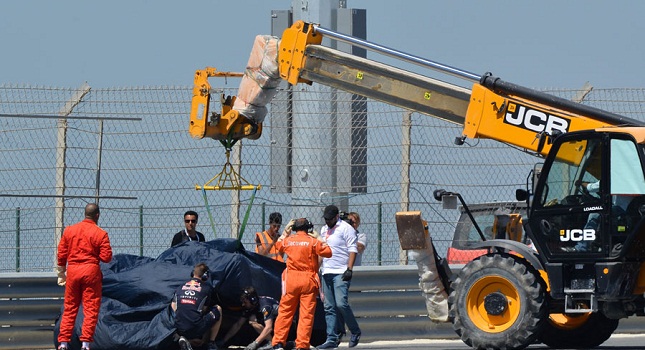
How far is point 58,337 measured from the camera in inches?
546

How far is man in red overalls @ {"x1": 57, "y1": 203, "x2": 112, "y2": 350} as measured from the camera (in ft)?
45.0

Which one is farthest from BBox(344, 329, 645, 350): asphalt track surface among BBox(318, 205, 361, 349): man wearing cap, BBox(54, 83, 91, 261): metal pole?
BBox(54, 83, 91, 261): metal pole

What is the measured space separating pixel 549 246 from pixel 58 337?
15.6 ft

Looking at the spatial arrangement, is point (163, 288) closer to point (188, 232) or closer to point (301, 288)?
point (188, 232)

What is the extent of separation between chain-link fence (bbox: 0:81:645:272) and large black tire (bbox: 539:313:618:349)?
1641 mm

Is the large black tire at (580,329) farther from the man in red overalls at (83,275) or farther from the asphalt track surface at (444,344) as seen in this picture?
the man in red overalls at (83,275)

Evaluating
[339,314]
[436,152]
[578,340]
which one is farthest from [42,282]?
[578,340]

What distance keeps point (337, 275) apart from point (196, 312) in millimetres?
1662

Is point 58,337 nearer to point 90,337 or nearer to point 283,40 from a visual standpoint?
point 90,337

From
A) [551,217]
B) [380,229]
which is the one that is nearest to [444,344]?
[380,229]

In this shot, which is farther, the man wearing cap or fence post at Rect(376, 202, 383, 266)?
fence post at Rect(376, 202, 383, 266)

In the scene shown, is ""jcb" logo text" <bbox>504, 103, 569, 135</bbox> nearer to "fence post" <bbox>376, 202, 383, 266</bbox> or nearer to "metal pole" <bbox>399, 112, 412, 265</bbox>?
"metal pole" <bbox>399, 112, 412, 265</bbox>

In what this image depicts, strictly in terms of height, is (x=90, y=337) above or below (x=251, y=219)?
below

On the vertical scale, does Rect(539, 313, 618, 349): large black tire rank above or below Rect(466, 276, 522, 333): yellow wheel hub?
below
